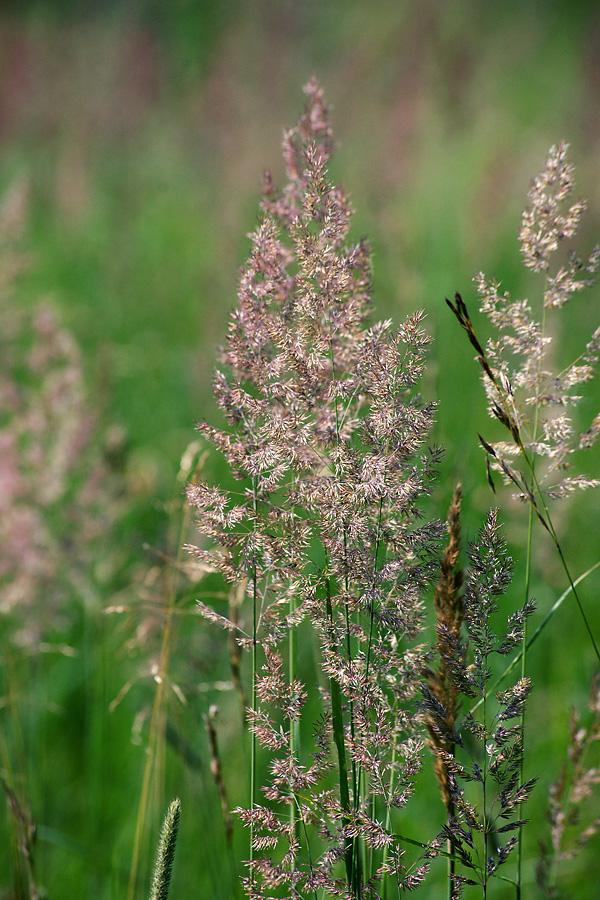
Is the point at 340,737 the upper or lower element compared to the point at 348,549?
lower

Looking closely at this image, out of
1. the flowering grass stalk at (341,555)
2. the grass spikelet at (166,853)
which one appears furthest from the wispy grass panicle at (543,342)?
the grass spikelet at (166,853)

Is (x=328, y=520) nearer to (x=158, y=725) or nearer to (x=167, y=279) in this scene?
(x=158, y=725)

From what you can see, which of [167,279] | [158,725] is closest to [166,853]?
[158,725]

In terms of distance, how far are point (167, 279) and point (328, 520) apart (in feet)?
19.6

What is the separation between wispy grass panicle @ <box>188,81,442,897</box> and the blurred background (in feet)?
1.34

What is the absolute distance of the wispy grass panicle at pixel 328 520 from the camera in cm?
74

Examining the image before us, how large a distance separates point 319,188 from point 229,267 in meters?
4.44

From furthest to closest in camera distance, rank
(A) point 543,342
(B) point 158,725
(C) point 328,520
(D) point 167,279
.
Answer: (D) point 167,279, (B) point 158,725, (A) point 543,342, (C) point 328,520

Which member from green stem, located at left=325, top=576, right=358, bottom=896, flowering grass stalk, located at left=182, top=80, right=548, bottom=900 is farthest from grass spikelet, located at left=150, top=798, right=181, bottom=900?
green stem, located at left=325, top=576, right=358, bottom=896

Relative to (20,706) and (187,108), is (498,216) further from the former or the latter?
(187,108)

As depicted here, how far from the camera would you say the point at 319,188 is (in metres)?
0.78

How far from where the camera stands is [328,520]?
739mm

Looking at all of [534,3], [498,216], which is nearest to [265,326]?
[498,216]

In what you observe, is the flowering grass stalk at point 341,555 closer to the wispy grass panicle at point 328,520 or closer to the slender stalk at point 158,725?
the wispy grass panicle at point 328,520
